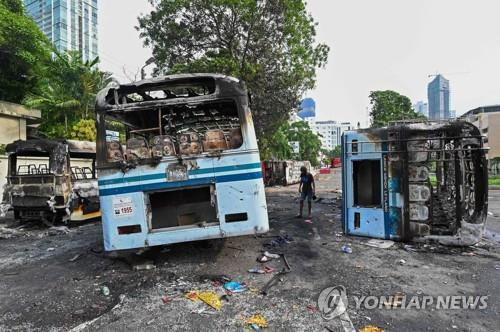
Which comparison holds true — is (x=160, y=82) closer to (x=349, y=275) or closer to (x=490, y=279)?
(x=349, y=275)

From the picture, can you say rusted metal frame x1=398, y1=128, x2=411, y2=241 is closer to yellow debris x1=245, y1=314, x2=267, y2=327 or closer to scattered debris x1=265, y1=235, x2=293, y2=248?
scattered debris x1=265, y1=235, x2=293, y2=248

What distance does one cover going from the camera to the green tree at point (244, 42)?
47.7ft

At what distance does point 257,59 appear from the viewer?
51.1 feet

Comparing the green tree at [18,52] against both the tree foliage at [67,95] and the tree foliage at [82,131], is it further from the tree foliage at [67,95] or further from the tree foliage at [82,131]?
the tree foliage at [82,131]

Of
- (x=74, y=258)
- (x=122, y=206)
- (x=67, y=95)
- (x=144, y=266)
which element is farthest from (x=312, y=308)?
(x=67, y=95)

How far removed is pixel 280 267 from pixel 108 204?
281cm

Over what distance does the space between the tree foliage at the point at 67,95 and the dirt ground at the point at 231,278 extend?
14703 mm

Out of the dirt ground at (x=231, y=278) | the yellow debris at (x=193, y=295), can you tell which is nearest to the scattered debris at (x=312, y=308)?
the dirt ground at (x=231, y=278)

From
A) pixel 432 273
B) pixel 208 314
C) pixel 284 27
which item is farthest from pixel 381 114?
pixel 208 314

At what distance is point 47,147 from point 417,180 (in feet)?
29.6

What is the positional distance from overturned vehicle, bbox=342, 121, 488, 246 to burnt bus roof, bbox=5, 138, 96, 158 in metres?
7.34

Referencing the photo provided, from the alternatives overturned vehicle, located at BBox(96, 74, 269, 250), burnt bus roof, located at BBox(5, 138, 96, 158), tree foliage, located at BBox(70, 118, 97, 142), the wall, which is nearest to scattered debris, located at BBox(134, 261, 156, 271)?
overturned vehicle, located at BBox(96, 74, 269, 250)

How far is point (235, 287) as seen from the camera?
171 inches

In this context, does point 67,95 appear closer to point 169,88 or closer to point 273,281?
point 169,88
